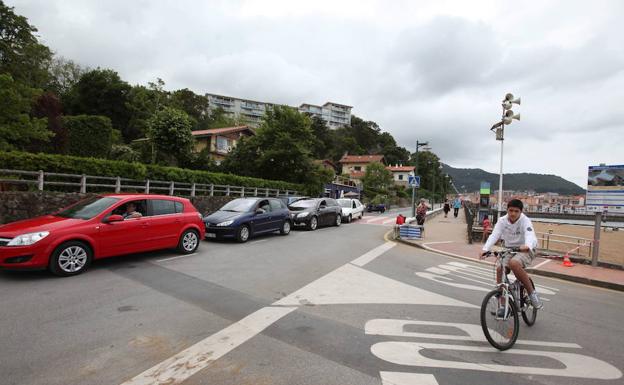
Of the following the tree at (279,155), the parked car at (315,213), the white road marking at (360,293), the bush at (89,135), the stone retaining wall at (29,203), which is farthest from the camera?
the tree at (279,155)

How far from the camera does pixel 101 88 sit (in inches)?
1845

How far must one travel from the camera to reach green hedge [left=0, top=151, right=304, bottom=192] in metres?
11.4

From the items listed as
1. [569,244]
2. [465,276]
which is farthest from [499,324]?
[569,244]

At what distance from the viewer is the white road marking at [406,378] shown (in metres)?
3.00

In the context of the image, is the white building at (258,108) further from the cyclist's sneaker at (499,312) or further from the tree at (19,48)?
the cyclist's sneaker at (499,312)

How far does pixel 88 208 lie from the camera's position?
7160mm

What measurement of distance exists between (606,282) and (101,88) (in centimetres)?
5525

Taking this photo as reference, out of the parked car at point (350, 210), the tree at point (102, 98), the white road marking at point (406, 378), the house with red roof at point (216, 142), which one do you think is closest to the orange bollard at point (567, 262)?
the white road marking at point (406, 378)

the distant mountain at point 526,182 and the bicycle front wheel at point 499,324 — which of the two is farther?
the distant mountain at point 526,182

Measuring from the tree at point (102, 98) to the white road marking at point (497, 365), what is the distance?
51674 mm

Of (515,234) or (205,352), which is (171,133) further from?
(515,234)

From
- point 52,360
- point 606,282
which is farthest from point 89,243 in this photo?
point 606,282

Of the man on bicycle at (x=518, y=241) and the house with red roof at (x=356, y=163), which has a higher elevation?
the house with red roof at (x=356, y=163)

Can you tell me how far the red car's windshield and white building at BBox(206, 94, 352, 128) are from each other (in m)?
105
